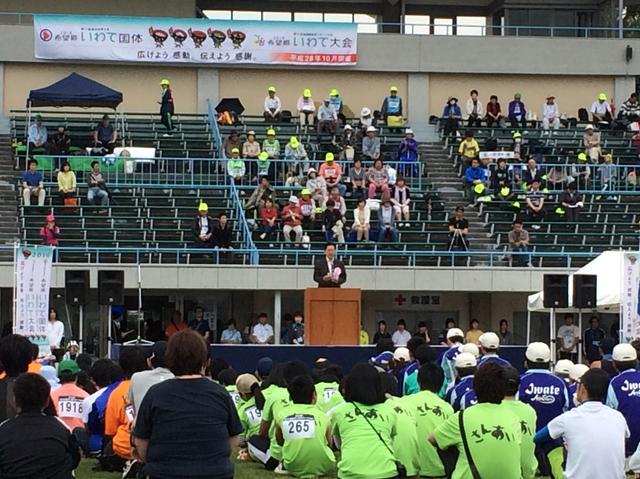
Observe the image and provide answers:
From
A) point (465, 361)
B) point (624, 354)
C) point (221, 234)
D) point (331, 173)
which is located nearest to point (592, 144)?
point (331, 173)

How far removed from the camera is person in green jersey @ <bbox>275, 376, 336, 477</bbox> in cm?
1493

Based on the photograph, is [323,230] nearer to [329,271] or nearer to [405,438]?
[329,271]

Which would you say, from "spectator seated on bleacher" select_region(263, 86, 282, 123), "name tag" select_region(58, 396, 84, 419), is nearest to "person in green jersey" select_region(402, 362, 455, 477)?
"name tag" select_region(58, 396, 84, 419)

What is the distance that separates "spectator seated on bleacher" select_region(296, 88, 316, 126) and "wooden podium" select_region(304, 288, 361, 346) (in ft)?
44.8

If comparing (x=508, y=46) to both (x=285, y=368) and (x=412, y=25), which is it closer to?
(x=412, y=25)

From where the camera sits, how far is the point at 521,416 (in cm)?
1199

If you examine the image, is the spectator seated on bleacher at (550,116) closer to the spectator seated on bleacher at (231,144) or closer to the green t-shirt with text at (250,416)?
the spectator seated on bleacher at (231,144)

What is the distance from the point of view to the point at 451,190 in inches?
1567

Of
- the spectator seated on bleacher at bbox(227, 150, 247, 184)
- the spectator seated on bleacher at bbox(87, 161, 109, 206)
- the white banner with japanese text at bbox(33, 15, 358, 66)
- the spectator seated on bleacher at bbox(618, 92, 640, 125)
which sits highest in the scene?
the white banner with japanese text at bbox(33, 15, 358, 66)

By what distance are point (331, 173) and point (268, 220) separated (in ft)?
9.23

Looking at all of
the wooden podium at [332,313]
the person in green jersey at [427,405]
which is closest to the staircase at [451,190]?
the wooden podium at [332,313]

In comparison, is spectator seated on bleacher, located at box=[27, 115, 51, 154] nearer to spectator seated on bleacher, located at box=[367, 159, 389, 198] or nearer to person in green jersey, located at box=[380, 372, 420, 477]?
spectator seated on bleacher, located at box=[367, 159, 389, 198]

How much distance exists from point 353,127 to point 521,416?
1188 inches

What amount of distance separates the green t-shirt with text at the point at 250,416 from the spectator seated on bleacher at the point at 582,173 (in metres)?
23.2
